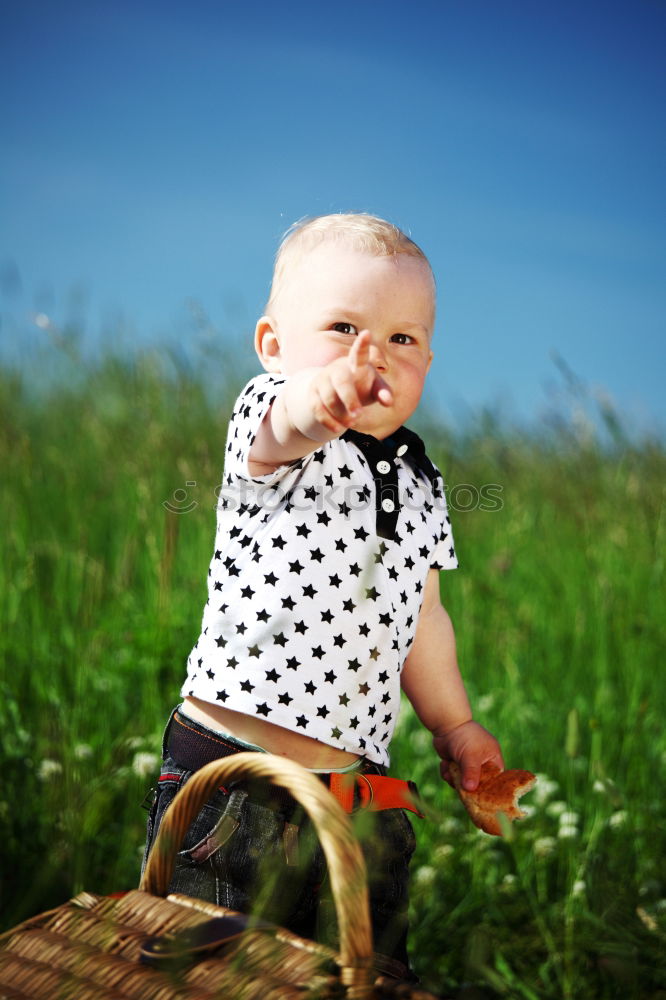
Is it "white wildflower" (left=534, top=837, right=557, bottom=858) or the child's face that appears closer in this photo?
the child's face

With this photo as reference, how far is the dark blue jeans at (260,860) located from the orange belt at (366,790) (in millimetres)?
37

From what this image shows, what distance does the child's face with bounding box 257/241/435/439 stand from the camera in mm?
1520

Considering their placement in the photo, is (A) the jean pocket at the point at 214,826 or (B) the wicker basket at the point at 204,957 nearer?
(B) the wicker basket at the point at 204,957

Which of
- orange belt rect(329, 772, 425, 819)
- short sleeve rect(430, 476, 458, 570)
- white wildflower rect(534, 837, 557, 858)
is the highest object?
short sleeve rect(430, 476, 458, 570)

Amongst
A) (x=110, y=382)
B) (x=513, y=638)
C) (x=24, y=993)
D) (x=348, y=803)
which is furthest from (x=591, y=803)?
(x=110, y=382)

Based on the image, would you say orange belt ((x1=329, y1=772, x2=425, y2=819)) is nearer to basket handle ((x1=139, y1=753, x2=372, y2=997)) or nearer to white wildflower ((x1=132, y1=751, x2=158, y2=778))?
basket handle ((x1=139, y1=753, x2=372, y2=997))

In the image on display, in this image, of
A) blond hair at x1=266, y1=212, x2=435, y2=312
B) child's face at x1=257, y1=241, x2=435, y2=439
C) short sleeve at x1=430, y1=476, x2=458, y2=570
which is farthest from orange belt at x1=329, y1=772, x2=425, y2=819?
blond hair at x1=266, y1=212, x2=435, y2=312

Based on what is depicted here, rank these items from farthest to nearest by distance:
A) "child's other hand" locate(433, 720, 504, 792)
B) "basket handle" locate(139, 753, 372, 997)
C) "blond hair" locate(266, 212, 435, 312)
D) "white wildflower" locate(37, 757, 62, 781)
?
1. "white wildflower" locate(37, 757, 62, 781)
2. "child's other hand" locate(433, 720, 504, 792)
3. "blond hair" locate(266, 212, 435, 312)
4. "basket handle" locate(139, 753, 372, 997)

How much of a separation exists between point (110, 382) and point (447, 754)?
3.66 m

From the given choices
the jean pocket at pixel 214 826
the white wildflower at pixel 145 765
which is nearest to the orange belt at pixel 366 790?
the jean pocket at pixel 214 826

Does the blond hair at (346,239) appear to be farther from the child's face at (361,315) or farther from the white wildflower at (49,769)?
the white wildflower at (49,769)

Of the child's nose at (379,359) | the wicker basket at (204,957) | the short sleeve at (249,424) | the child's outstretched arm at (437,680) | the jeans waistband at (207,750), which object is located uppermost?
the child's nose at (379,359)

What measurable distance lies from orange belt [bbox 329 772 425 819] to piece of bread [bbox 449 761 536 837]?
0.54ft

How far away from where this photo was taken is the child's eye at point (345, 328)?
5.00 ft
